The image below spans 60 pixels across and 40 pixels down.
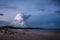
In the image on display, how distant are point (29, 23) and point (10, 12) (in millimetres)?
345

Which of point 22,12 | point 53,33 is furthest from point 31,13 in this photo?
point 53,33

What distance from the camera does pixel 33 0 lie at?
2.17m

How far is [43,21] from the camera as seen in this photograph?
212 centimetres

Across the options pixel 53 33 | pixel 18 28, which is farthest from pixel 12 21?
pixel 53 33

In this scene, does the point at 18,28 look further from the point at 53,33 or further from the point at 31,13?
the point at 53,33

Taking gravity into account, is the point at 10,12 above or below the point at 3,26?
above

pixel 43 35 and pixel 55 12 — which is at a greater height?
pixel 55 12

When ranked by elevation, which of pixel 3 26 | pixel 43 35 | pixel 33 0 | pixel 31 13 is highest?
pixel 33 0

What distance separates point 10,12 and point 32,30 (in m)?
0.45

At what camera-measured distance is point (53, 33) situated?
2.13 metres

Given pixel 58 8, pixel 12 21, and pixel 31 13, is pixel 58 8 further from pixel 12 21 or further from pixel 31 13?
pixel 12 21

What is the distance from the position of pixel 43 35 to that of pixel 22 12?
49 centimetres

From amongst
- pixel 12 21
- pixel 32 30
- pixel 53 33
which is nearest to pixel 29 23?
pixel 32 30

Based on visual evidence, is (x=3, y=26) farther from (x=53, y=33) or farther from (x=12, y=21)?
(x=53, y=33)
